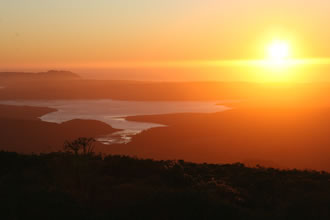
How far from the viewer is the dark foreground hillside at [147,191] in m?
7.14

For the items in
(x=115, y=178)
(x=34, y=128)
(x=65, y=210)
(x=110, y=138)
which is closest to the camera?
(x=65, y=210)

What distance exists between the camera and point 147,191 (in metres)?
8.21

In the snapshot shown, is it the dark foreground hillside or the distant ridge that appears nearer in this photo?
the dark foreground hillside

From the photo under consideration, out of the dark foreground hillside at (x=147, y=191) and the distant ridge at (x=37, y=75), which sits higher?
the distant ridge at (x=37, y=75)

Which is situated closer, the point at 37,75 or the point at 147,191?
the point at 147,191

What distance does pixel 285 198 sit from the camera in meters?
9.13

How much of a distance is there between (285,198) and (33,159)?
8.37 metres

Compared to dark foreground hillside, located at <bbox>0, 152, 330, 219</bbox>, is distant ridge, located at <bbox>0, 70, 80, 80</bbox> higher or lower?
higher

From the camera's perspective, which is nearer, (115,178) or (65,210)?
(65,210)

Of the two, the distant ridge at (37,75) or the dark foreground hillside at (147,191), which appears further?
the distant ridge at (37,75)

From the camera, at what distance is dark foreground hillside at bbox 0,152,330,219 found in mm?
7137

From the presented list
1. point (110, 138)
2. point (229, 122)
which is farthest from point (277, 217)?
point (229, 122)

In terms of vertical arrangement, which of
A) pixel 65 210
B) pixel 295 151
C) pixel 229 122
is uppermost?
pixel 229 122

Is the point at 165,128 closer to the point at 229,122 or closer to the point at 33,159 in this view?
the point at 229,122
